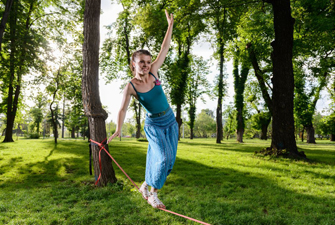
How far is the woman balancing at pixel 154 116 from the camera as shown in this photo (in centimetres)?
298

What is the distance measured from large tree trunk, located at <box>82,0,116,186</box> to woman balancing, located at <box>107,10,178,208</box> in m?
3.61

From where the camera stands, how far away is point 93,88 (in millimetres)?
6590

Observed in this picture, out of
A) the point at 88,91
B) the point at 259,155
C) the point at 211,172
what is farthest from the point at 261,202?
the point at 259,155

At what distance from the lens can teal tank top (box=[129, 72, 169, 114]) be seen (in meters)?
3.01

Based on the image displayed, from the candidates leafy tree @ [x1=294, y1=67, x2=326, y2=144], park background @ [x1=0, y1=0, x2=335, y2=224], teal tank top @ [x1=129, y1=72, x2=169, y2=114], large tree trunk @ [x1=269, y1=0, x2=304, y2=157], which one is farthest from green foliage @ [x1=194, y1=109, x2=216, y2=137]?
teal tank top @ [x1=129, y1=72, x2=169, y2=114]

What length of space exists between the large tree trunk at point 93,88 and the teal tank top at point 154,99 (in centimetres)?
388

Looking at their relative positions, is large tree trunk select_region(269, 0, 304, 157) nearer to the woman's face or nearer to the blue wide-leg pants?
the blue wide-leg pants

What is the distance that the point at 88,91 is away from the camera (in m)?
6.53

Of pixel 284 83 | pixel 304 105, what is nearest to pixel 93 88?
pixel 284 83

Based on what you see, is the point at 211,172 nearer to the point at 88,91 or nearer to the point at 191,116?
the point at 88,91

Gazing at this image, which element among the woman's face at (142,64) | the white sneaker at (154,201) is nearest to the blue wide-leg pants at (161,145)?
the white sneaker at (154,201)

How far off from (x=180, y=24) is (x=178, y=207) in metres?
10.3

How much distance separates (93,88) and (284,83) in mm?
8502

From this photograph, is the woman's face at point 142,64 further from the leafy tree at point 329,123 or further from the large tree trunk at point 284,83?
the leafy tree at point 329,123
